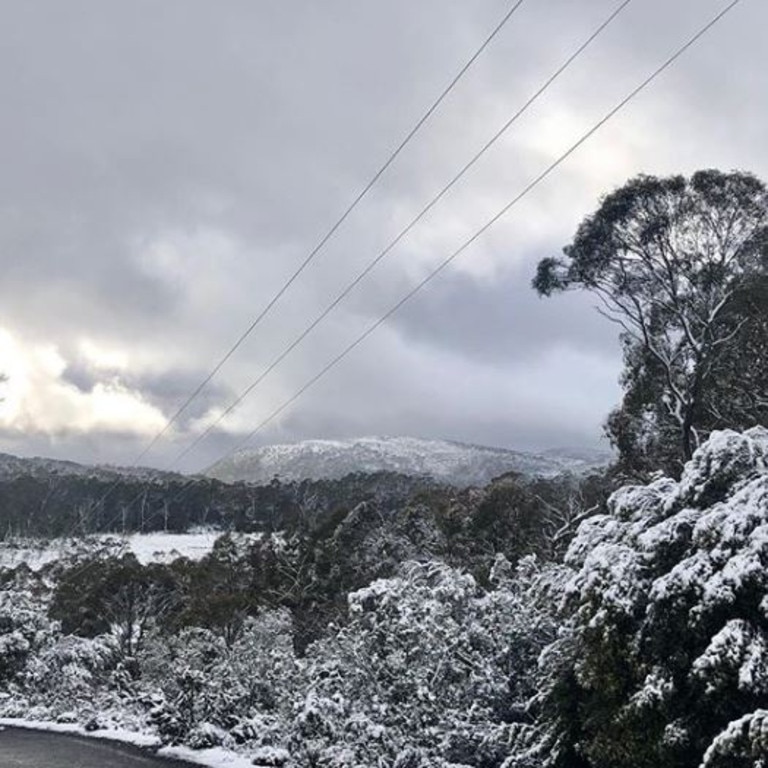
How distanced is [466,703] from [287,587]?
33.7 m

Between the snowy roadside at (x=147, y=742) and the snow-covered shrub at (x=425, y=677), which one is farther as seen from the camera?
the snowy roadside at (x=147, y=742)

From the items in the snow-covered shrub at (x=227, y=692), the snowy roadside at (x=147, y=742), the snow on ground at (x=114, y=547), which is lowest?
the snowy roadside at (x=147, y=742)

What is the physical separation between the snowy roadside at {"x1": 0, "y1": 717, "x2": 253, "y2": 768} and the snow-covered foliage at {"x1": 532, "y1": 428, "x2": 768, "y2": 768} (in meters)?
12.4

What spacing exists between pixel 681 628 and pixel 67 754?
19598mm

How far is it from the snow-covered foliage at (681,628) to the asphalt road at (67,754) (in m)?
14.4

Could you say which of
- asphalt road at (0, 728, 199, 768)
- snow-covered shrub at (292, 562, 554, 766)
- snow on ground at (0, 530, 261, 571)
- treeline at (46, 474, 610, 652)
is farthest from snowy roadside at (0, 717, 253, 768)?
snow on ground at (0, 530, 261, 571)

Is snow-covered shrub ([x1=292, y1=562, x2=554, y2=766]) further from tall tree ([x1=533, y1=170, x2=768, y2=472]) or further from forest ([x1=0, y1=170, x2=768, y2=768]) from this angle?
tall tree ([x1=533, y1=170, x2=768, y2=472])

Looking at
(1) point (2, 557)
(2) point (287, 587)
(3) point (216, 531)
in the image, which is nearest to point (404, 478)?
(3) point (216, 531)

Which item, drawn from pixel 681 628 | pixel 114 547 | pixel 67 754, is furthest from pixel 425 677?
pixel 114 547

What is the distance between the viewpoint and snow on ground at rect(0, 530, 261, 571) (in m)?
79.4

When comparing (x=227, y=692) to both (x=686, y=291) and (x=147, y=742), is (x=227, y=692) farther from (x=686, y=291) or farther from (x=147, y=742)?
(x=686, y=291)

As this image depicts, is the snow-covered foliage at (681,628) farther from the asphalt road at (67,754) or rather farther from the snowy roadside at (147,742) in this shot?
the asphalt road at (67,754)

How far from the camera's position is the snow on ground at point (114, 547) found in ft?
260

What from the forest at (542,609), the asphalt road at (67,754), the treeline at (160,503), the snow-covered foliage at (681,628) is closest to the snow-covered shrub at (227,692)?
the forest at (542,609)
